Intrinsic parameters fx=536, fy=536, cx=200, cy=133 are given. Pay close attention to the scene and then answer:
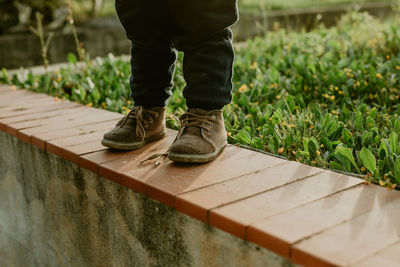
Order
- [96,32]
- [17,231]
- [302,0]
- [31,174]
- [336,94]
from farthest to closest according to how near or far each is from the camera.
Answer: [302,0], [96,32], [336,94], [17,231], [31,174]

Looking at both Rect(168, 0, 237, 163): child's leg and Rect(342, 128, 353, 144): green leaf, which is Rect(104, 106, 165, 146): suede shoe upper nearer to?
Rect(168, 0, 237, 163): child's leg

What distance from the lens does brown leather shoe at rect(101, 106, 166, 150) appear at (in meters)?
1.99

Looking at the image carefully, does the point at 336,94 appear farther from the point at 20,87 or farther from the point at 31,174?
the point at 20,87

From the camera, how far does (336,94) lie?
9.41 feet

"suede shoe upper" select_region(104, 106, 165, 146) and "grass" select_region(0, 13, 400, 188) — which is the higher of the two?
"suede shoe upper" select_region(104, 106, 165, 146)

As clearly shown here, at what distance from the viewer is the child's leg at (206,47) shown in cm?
179

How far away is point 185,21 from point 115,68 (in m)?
1.98

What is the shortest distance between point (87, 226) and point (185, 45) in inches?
30.5

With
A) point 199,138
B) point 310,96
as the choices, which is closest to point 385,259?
point 199,138

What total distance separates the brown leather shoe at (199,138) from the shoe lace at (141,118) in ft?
0.62

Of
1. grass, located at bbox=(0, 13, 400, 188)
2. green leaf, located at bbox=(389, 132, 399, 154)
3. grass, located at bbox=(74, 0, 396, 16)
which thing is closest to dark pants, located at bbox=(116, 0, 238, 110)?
grass, located at bbox=(0, 13, 400, 188)

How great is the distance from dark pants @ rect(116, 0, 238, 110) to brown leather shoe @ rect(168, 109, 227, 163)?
0.13ft

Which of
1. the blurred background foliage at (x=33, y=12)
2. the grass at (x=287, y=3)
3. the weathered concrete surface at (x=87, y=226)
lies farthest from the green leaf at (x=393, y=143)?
the grass at (x=287, y=3)

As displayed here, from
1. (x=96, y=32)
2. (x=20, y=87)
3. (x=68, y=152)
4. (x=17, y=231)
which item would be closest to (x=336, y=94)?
(x=68, y=152)
